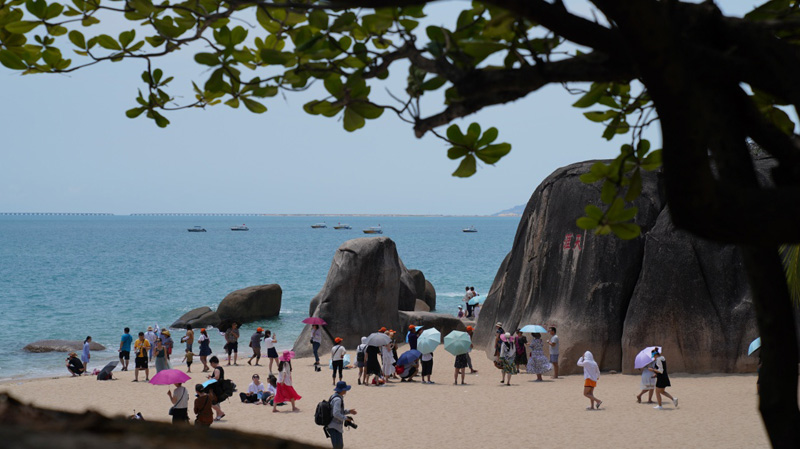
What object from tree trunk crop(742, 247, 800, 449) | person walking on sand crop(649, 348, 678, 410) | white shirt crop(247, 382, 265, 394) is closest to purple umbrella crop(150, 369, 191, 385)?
white shirt crop(247, 382, 265, 394)

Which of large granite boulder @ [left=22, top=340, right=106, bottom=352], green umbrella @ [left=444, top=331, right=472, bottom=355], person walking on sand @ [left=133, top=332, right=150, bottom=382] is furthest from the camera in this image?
large granite boulder @ [left=22, top=340, right=106, bottom=352]

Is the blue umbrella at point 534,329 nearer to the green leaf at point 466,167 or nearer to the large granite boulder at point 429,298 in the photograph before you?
the green leaf at point 466,167

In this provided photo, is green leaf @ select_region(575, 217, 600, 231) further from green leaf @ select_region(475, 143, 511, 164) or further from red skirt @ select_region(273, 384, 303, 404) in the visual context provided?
red skirt @ select_region(273, 384, 303, 404)

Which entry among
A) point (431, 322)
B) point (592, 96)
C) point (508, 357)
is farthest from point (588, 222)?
point (431, 322)

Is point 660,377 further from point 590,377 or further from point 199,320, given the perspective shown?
point 199,320

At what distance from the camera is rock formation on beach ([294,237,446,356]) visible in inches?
1095

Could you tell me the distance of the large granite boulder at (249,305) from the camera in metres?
40.4

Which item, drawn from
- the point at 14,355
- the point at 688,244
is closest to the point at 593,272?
the point at 688,244

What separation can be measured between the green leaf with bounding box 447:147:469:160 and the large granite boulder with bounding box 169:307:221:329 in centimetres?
3835

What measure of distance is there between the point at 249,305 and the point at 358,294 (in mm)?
14480

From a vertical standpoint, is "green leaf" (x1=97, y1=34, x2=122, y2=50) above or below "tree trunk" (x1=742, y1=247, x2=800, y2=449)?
above

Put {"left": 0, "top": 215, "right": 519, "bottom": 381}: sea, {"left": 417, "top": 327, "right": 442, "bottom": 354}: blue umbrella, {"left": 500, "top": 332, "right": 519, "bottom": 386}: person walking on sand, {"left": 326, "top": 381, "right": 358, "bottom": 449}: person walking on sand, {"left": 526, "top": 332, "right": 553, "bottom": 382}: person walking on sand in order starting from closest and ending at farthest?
{"left": 326, "top": 381, "right": 358, "bottom": 449}: person walking on sand → {"left": 500, "top": 332, "right": 519, "bottom": 386}: person walking on sand → {"left": 417, "top": 327, "right": 442, "bottom": 354}: blue umbrella → {"left": 526, "top": 332, "right": 553, "bottom": 382}: person walking on sand → {"left": 0, "top": 215, "right": 519, "bottom": 381}: sea

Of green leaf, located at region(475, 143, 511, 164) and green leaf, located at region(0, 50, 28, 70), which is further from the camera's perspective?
green leaf, located at region(0, 50, 28, 70)

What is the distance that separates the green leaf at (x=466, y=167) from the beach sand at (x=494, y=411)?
10687 millimetres
